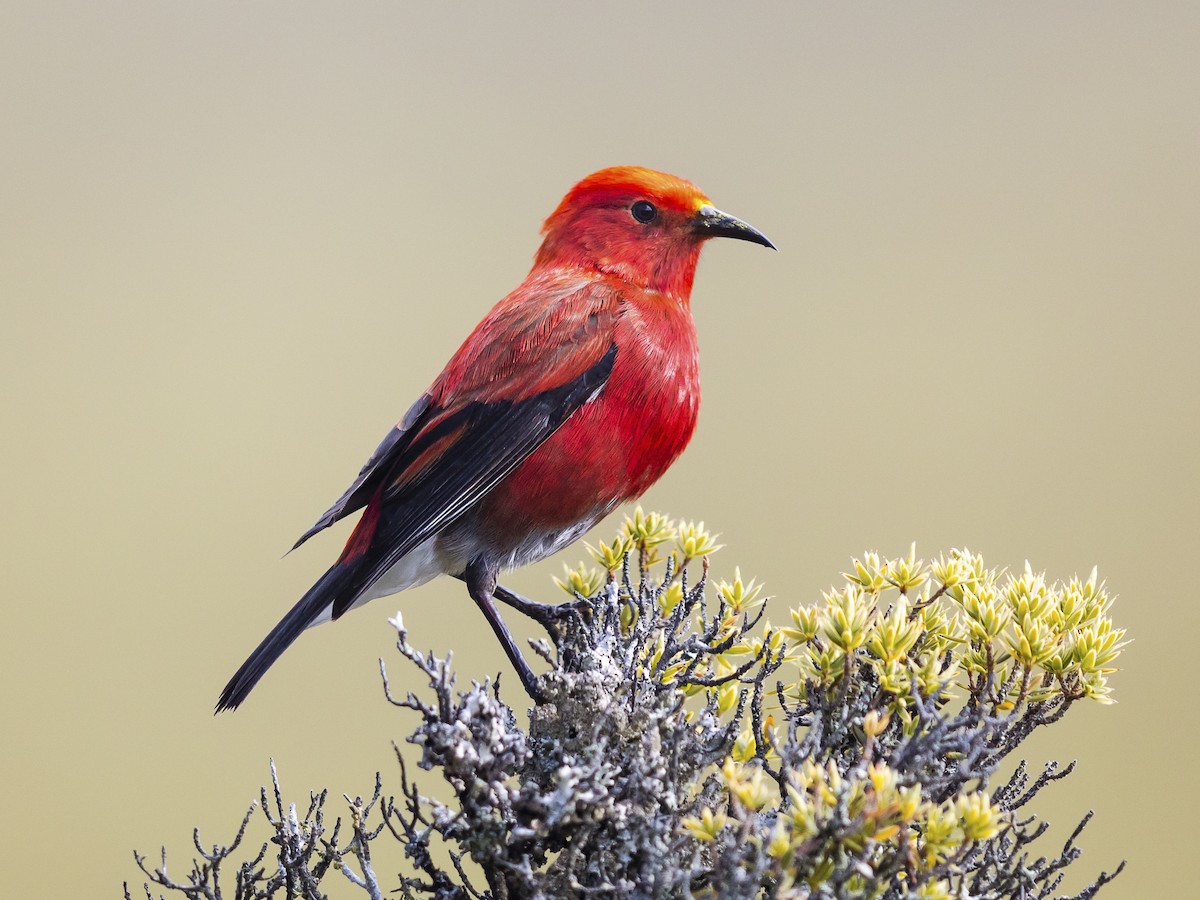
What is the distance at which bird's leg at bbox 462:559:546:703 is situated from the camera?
97.6 inches

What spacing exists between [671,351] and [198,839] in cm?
147

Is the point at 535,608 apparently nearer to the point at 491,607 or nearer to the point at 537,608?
the point at 537,608

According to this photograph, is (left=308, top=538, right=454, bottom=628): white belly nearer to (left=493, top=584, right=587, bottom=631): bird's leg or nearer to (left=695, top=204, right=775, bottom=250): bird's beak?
(left=493, top=584, right=587, bottom=631): bird's leg

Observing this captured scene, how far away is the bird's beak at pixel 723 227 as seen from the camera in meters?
2.86

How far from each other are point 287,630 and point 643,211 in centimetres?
139

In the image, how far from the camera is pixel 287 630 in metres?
2.41

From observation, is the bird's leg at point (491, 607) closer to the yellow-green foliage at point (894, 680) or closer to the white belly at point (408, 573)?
the white belly at point (408, 573)

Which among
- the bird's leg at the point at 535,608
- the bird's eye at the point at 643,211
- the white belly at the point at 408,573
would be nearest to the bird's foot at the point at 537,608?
the bird's leg at the point at 535,608

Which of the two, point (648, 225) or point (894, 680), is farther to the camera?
point (648, 225)

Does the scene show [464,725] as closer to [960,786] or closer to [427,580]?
[960,786]

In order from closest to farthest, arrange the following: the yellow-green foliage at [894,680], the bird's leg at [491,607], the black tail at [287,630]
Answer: the yellow-green foliage at [894,680] → the black tail at [287,630] → the bird's leg at [491,607]

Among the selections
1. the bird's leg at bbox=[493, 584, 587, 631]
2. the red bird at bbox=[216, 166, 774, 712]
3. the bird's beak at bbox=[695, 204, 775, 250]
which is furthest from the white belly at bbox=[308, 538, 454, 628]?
the bird's beak at bbox=[695, 204, 775, 250]

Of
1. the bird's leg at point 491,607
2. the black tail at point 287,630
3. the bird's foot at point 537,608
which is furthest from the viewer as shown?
the bird's foot at point 537,608

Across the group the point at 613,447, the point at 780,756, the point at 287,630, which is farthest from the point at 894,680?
the point at 287,630
